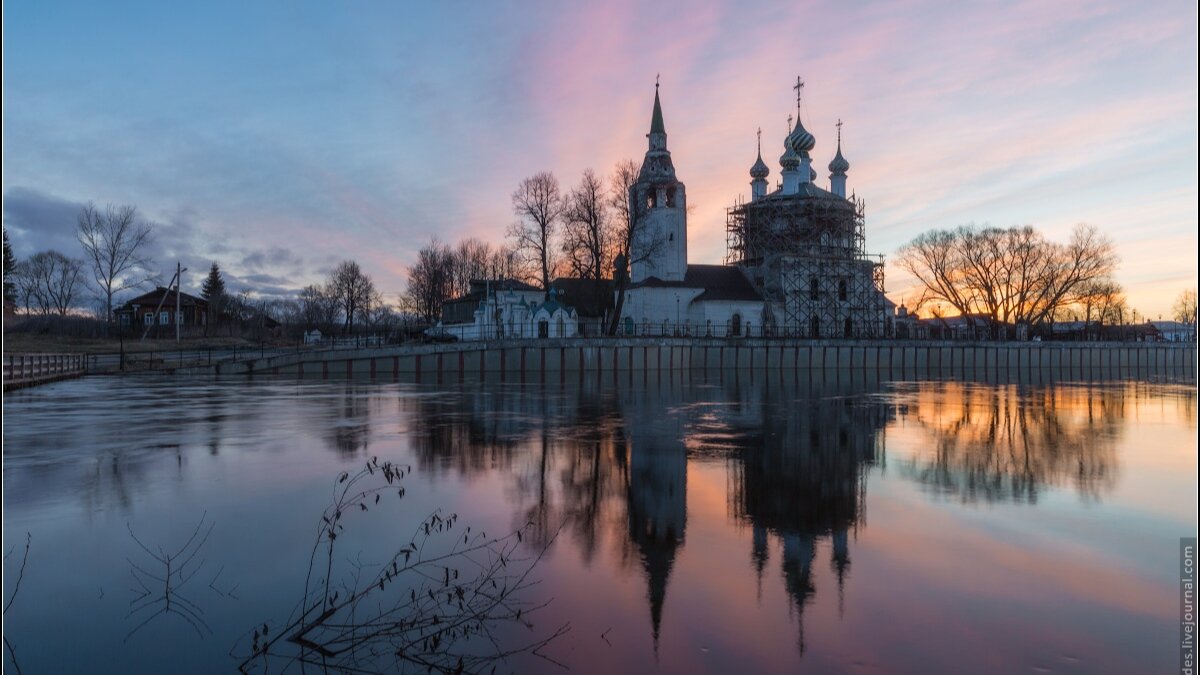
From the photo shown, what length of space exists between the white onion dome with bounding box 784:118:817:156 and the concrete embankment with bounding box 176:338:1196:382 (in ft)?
66.1

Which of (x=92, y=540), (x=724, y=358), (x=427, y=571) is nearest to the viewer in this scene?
(x=427, y=571)

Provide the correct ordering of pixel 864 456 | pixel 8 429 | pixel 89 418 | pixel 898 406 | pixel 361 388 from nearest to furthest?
1. pixel 864 456
2. pixel 8 429
3. pixel 89 418
4. pixel 898 406
5. pixel 361 388

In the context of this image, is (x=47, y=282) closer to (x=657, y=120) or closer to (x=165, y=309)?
(x=165, y=309)

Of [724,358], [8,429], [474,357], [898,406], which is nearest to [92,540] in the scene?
[8,429]

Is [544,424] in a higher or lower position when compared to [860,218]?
lower

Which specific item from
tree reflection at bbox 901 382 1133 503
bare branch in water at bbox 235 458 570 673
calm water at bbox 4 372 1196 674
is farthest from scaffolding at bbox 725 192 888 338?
bare branch in water at bbox 235 458 570 673

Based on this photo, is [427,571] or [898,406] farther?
[898,406]

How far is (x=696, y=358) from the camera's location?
51.7m

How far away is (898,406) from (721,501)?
17.2m

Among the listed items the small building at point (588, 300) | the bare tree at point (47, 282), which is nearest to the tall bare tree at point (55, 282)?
the bare tree at point (47, 282)

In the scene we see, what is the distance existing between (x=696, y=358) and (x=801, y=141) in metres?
27.8

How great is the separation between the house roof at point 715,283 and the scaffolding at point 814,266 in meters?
1.09

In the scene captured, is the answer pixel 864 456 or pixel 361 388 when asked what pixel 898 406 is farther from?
pixel 361 388

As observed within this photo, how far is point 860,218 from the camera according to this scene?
2625 inches
